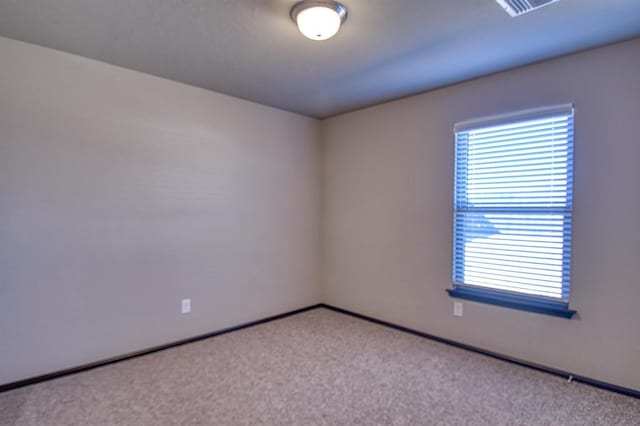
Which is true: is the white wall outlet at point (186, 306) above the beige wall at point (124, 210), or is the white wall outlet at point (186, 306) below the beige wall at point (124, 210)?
below

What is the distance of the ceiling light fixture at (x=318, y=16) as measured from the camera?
6.23 ft

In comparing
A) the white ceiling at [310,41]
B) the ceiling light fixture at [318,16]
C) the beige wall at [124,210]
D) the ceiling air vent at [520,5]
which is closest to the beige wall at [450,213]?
the white ceiling at [310,41]

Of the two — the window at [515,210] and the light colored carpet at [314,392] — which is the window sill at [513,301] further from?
the light colored carpet at [314,392]

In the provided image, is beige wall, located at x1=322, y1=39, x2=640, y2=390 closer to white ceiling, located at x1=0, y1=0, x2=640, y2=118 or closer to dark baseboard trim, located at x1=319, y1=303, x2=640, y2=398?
dark baseboard trim, located at x1=319, y1=303, x2=640, y2=398

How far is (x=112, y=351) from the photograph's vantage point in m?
2.82

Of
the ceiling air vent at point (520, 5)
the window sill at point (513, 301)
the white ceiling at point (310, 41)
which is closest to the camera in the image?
the ceiling air vent at point (520, 5)

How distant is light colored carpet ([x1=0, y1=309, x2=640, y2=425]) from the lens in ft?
6.84

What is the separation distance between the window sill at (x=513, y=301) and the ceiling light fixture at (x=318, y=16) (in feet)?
7.80

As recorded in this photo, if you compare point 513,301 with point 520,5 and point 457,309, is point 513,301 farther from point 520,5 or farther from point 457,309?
point 520,5

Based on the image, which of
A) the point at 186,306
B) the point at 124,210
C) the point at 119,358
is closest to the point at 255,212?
the point at 186,306

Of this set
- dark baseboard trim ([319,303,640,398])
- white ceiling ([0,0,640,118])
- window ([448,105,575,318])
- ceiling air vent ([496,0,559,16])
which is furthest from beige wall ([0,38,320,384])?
ceiling air vent ([496,0,559,16])

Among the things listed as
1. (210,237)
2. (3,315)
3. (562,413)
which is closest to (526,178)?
(562,413)

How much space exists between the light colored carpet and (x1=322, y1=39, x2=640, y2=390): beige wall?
27cm

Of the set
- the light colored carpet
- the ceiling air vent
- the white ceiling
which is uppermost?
the white ceiling
